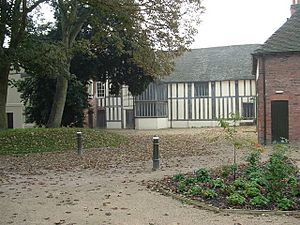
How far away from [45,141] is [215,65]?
33683mm

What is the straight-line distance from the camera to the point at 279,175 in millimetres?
8352

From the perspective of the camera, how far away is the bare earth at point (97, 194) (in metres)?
7.32

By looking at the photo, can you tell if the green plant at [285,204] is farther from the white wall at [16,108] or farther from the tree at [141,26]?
the white wall at [16,108]

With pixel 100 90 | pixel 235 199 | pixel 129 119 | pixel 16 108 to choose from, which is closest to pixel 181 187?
pixel 235 199

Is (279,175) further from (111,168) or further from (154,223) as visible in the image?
(111,168)

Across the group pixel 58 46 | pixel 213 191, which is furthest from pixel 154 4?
pixel 213 191

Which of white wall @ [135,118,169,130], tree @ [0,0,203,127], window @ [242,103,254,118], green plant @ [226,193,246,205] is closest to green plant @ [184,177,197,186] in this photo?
green plant @ [226,193,246,205]

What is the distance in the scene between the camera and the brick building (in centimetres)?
2284

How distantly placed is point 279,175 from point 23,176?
7997 millimetres

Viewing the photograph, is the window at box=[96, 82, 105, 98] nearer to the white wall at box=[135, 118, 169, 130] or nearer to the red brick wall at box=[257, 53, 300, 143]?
the white wall at box=[135, 118, 169, 130]

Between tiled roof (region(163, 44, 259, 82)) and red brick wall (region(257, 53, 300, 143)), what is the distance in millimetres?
25521

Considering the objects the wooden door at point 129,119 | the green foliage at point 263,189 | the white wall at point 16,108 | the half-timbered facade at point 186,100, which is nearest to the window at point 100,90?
the half-timbered facade at point 186,100

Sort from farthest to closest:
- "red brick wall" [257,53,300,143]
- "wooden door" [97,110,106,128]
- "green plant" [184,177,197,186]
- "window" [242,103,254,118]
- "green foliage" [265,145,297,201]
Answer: "wooden door" [97,110,106,128] → "window" [242,103,254,118] → "red brick wall" [257,53,300,143] → "green plant" [184,177,197,186] → "green foliage" [265,145,297,201]

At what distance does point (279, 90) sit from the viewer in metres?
23.1
